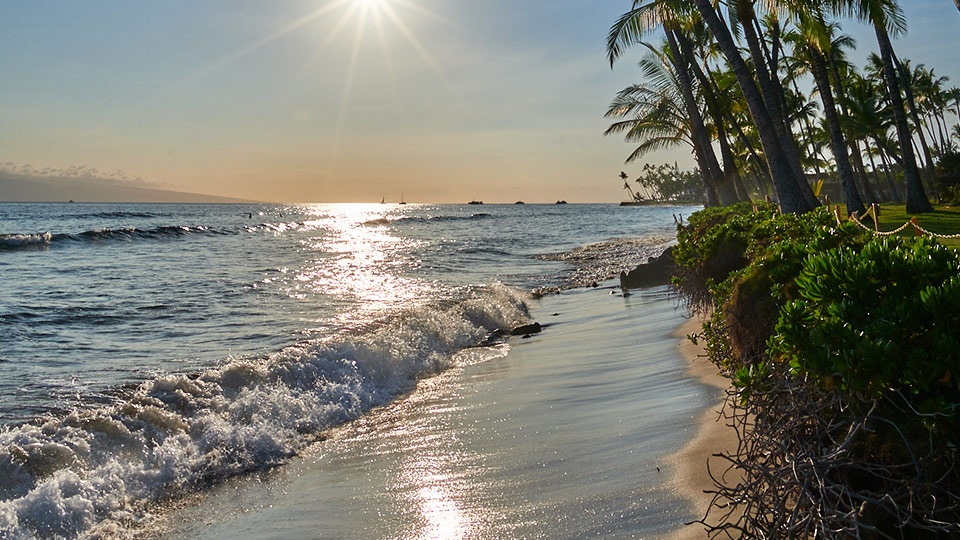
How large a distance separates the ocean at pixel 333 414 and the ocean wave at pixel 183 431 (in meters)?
0.02

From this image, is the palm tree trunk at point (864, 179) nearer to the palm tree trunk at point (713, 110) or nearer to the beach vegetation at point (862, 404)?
the palm tree trunk at point (713, 110)

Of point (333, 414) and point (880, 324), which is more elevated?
point (880, 324)

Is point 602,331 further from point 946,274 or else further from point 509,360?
point 946,274

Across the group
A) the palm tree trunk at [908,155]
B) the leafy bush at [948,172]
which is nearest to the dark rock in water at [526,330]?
the palm tree trunk at [908,155]

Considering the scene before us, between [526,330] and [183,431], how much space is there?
24.7 feet

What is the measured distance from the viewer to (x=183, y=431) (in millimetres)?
7605

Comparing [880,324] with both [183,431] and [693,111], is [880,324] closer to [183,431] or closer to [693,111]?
[183,431]

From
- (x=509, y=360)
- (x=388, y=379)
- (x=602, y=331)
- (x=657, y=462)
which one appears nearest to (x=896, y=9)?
(x=602, y=331)

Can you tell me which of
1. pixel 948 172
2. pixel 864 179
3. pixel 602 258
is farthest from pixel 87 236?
pixel 948 172

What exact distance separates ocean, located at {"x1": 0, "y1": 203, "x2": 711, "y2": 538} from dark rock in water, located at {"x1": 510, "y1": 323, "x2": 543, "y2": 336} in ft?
1.50

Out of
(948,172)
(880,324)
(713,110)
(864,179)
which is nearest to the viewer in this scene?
(880,324)

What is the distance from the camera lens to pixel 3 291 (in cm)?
1944

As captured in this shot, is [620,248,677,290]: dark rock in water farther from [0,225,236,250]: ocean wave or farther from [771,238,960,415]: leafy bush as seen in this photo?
[0,225,236,250]: ocean wave

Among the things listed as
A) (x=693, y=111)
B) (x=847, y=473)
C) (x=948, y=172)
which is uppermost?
(x=693, y=111)
